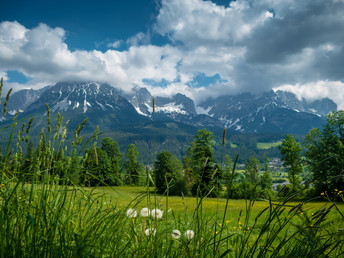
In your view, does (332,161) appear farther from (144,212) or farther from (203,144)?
(144,212)

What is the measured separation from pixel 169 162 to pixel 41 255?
153 feet

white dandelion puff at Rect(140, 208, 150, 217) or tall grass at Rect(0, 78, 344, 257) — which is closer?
tall grass at Rect(0, 78, 344, 257)

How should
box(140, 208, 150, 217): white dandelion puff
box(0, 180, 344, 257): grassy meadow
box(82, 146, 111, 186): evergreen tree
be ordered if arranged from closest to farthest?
box(0, 180, 344, 257): grassy meadow
box(82, 146, 111, 186): evergreen tree
box(140, 208, 150, 217): white dandelion puff

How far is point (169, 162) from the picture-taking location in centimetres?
4766

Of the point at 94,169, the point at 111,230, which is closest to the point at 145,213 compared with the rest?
the point at 111,230

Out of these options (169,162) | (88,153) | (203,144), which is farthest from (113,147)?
(88,153)

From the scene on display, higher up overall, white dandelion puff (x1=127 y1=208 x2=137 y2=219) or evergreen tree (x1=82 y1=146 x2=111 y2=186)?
evergreen tree (x1=82 y1=146 x2=111 y2=186)

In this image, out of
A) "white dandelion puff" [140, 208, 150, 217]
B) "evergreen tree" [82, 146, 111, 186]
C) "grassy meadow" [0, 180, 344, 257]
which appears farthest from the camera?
→ "white dandelion puff" [140, 208, 150, 217]

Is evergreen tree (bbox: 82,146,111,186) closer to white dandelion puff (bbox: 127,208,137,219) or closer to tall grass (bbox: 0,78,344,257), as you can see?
tall grass (bbox: 0,78,344,257)

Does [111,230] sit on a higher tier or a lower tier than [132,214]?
lower

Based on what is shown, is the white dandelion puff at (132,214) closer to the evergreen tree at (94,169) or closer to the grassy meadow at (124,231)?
the grassy meadow at (124,231)

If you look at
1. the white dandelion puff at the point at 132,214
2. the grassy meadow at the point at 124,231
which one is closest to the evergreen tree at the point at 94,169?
the grassy meadow at the point at 124,231

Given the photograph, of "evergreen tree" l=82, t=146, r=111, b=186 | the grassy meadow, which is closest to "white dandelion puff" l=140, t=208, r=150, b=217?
the grassy meadow

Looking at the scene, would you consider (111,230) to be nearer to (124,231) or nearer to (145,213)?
(124,231)
